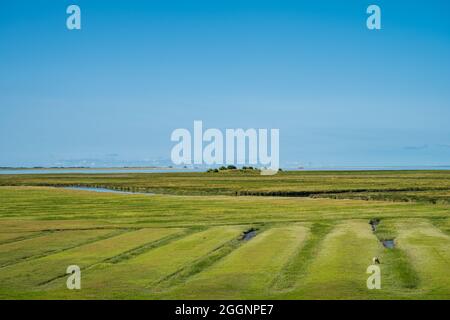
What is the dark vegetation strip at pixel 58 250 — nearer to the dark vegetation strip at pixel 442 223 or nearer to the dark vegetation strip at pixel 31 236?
the dark vegetation strip at pixel 31 236

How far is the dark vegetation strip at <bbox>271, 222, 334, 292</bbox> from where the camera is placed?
2105 centimetres

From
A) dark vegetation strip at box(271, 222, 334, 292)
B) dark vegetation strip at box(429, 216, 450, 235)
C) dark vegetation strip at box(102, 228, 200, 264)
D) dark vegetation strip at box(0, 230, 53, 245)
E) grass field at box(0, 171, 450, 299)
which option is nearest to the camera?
grass field at box(0, 171, 450, 299)

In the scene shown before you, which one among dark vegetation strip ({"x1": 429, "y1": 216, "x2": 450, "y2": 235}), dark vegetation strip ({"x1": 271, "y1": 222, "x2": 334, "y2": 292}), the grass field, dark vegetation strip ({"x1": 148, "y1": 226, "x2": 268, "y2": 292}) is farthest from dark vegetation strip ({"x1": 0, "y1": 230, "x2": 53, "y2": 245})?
dark vegetation strip ({"x1": 429, "y1": 216, "x2": 450, "y2": 235})

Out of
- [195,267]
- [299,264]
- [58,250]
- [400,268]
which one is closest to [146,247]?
[58,250]

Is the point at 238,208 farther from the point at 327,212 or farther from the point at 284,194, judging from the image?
the point at 284,194

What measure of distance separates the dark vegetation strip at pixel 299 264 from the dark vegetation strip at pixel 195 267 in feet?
12.6

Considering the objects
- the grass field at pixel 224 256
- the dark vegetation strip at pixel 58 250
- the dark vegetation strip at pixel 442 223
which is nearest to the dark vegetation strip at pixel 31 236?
the grass field at pixel 224 256

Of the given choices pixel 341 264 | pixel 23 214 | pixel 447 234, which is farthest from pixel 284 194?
pixel 341 264

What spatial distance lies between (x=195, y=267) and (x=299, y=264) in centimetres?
504

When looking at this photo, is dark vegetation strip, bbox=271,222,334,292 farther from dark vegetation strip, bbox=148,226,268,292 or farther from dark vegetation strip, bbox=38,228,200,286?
dark vegetation strip, bbox=38,228,200,286

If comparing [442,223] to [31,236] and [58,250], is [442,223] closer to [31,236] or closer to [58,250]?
[58,250]

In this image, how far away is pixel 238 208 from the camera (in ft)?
191

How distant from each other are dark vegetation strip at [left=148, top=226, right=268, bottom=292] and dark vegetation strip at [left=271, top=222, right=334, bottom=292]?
3845 millimetres
